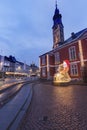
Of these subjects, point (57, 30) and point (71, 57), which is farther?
point (57, 30)

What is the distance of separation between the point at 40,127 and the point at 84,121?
70.1 inches

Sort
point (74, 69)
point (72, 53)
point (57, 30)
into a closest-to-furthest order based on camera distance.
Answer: point (74, 69) < point (72, 53) < point (57, 30)

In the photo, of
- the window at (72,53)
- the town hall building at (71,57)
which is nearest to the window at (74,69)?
the town hall building at (71,57)

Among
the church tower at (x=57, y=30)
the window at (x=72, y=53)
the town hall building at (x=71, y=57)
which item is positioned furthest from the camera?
the church tower at (x=57, y=30)

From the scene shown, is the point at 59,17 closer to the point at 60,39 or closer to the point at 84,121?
the point at 60,39

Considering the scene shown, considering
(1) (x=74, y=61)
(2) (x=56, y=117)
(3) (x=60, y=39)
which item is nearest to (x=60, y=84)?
(1) (x=74, y=61)

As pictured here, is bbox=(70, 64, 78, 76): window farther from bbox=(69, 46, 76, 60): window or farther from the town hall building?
bbox=(69, 46, 76, 60): window

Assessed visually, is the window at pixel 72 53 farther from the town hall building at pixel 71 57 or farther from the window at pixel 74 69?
the window at pixel 74 69

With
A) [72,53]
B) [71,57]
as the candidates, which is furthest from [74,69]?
[72,53]

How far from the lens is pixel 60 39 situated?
195 ft

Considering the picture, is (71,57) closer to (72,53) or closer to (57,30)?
(72,53)

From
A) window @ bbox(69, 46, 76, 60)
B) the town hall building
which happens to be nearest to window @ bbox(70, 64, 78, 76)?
the town hall building

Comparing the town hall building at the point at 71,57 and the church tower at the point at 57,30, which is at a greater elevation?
the church tower at the point at 57,30

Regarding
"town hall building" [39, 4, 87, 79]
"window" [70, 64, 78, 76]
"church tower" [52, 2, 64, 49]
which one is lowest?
"window" [70, 64, 78, 76]
